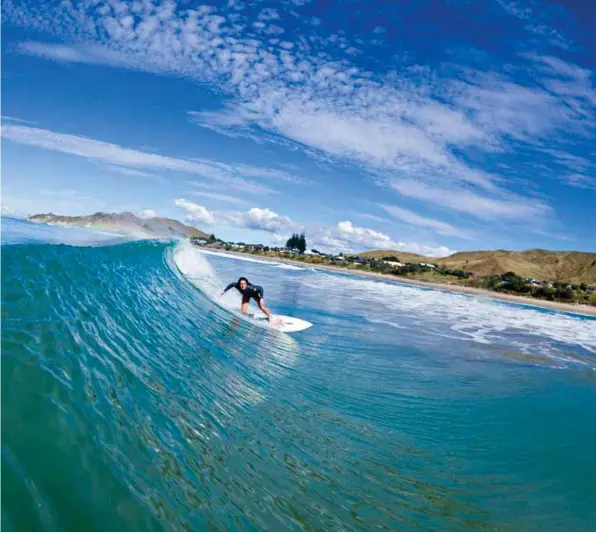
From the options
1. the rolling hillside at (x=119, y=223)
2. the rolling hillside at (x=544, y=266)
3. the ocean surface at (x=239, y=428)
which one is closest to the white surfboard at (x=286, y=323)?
the ocean surface at (x=239, y=428)

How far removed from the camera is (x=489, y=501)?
4.64 meters

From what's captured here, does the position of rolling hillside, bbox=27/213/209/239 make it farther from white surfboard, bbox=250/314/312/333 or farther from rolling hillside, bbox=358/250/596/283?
rolling hillside, bbox=358/250/596/283

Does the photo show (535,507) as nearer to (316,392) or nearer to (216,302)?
(316,392)

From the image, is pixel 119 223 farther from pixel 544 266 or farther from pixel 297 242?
pixel 544 266

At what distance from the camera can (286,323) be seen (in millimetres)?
13883

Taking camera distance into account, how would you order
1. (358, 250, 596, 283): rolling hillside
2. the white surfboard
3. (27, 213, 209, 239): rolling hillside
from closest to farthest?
the white surfboard → (27, 213, 209, 239): rolling hillside → (358, 250, 596, 283): rolling hillside

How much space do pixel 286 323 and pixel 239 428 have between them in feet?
29.2

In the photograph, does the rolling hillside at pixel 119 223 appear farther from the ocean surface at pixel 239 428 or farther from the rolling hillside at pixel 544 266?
the rolling hillside at pixel 544 266

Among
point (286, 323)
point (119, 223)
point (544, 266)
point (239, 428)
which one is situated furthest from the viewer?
point (544, 266)

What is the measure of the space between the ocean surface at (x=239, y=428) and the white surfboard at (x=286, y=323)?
5.66 ft

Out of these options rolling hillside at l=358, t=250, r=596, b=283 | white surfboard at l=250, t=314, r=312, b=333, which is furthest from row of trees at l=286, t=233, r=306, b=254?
white surfboard at l=250, t=314, r=312, b=333

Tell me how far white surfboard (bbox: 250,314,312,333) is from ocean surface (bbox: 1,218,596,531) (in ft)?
5.66

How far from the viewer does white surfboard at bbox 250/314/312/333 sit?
42.1 feet

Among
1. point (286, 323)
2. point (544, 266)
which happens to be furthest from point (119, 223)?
point (544, 266)
